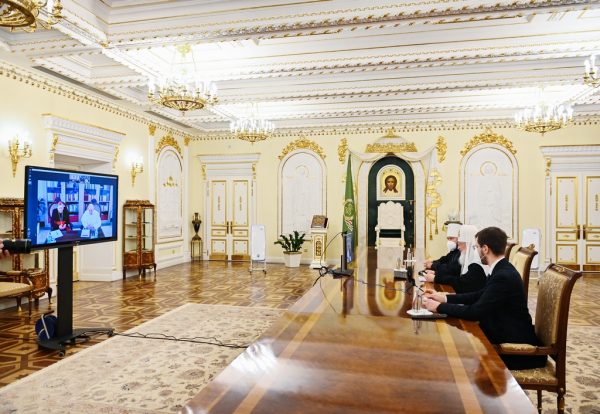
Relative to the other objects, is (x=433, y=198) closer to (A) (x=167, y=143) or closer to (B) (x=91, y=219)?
(A) (x=167, y=143)

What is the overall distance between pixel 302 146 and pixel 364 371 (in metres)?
9.70

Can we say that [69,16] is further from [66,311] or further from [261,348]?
[261,348]

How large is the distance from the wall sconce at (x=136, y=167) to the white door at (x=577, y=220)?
917 centimetres

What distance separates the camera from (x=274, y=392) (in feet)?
4.52

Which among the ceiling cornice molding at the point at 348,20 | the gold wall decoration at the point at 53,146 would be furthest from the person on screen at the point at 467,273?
the gold wall decoration at the point at 53,146

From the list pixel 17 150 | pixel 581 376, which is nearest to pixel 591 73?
pixel 581 376

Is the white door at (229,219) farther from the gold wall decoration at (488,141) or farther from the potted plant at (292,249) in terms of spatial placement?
the gold wall decoration at (488,141)

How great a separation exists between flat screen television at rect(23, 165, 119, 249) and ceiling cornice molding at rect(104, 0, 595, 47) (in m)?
1.79

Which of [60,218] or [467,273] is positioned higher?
[60,218]

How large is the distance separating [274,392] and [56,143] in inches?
274


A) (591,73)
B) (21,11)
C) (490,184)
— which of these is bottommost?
(490,184)

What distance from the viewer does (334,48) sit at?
19.1 ft

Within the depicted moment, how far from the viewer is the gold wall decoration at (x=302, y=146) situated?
10.9 meters

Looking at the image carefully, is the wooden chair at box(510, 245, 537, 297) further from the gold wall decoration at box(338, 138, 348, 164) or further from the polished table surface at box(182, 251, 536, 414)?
the gold wall decoration at box(338, 138, 348, 164)
